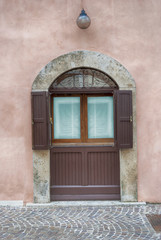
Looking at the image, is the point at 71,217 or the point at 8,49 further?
the point at 8,49

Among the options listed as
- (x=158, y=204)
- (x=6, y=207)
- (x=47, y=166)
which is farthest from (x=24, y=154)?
(x=158, y=204)

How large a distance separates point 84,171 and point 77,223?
53.1 inches

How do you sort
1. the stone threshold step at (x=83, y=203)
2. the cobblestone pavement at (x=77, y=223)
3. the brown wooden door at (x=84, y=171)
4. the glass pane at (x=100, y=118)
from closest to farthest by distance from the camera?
the cobblestone pavement at (x=77, y=223) → the stone threshold step at (x=83, y=203) → the brown wooden door at (x=84, y=171) → the glass pane at (x=100, y=118)

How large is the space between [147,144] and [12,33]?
11.1 ft

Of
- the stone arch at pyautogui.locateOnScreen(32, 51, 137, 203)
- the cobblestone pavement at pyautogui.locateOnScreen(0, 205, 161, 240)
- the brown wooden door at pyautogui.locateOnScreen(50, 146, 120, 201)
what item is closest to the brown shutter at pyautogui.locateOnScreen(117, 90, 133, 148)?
the stone arch at pyautogui.locateOnScreen(32, 51, 137, 203)

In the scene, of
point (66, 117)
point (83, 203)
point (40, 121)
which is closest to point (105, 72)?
point (66, 117)

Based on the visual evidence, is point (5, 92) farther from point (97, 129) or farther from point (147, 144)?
point (147, 144)

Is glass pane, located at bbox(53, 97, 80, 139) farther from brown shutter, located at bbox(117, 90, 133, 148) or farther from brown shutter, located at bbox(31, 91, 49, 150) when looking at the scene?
brown shutter, located at bbox(117, 90, 133, 148)

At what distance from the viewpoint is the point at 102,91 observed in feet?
19.1

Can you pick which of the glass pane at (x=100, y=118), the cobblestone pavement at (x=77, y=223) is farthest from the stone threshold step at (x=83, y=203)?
the glass pane at (x=100, y=118)

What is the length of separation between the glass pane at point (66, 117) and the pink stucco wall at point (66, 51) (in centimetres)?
60

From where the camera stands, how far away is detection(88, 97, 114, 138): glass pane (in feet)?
19.8

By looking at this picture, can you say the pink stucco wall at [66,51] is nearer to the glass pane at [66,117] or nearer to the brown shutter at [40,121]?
the brown shutter at [40,121]

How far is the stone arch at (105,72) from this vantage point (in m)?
5.70
